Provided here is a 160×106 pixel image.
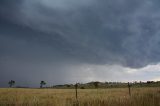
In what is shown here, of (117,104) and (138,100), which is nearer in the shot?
(117,104)

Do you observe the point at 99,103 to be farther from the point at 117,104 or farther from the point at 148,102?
the point at 148,102

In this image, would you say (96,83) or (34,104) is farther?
(96,83)

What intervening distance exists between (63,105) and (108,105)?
7.04ft

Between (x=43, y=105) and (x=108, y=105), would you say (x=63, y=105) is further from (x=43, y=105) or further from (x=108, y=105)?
(x=108, y=105)

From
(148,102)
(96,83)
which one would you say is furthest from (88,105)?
(96,83)

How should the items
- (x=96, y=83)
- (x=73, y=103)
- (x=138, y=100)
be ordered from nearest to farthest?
1. (x=73, y=103)
2. (x=138, y=100)
3. (x=96, y=83)

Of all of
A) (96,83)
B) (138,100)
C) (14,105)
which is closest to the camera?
(14,105)

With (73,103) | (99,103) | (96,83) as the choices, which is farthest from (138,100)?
(96,83)

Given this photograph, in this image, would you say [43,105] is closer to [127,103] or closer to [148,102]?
[127,103]

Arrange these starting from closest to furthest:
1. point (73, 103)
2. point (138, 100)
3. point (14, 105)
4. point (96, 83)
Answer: point (14, 105)
point (73, 103)
point (138, 100)
point (96, 83)

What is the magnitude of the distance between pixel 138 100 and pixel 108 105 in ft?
6.89

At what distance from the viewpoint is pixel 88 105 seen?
1100 centimetres

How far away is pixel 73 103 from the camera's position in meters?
11.6

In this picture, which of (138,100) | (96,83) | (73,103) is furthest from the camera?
(96,83)
